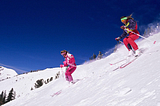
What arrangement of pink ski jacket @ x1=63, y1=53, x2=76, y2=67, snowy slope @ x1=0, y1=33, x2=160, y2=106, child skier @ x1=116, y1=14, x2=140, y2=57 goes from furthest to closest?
pink ski jacket @ x1=63, y1=53, x2=76, y2=67 → child skier @ x1=116, y1=14, x2=140, y2=57 → snowy slope @ x1=0, y1=33, x2=160, y2=106

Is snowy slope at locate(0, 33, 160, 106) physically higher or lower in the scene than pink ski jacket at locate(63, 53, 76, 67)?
lower

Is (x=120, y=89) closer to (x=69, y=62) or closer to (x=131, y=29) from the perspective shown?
(x=69, y=62)

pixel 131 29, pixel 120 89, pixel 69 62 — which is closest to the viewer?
pixel 120 89

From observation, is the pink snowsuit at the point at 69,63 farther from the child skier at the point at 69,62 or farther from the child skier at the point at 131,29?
the child skier at the point at 131,29

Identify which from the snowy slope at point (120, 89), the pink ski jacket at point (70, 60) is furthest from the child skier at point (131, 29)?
→ the pink ski jacket at point (70, 60)

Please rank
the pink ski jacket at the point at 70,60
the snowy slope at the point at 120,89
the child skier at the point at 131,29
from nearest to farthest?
the snowy slope at the point at 120,89 → the child skier at the point at 131,29 → the pink ski jacket at the point at 70,60

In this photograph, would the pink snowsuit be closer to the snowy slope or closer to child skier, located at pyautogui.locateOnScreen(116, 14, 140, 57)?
the snowy slope

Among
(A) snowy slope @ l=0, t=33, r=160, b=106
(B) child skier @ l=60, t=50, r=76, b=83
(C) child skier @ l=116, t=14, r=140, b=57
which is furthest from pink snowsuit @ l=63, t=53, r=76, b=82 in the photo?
(C) child skier @ l=116, t=14, r=140, b=57

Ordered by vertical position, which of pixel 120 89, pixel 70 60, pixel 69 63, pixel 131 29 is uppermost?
pixel 131 29

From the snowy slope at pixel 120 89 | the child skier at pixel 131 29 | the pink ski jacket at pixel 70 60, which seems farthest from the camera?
the pink ski jacket at pixel 70 60

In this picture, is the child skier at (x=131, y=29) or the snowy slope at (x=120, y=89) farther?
the child skier at (x=131, y=29)

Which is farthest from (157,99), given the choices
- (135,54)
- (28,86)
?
(28,86)

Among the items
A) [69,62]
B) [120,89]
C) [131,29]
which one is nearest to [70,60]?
[69,62]

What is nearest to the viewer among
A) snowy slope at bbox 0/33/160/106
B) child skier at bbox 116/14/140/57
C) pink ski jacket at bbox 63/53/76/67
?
snowy slope at bbox 0/33/160/106
